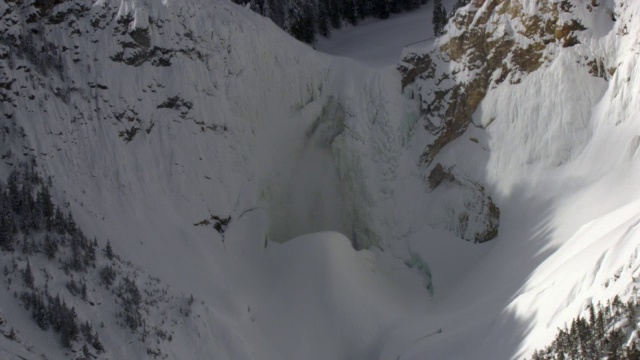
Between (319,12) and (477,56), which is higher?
(477,56)

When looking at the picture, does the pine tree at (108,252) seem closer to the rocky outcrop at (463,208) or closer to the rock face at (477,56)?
the rocky outcrop at (463,208)

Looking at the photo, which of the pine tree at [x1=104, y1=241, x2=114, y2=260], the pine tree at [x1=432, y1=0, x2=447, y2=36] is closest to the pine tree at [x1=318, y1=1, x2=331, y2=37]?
the pine tree at [x1=432, y1=0, x2=447, y2=36]

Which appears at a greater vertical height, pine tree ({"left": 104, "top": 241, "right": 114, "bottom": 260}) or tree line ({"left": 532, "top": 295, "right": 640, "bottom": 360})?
tree line ({"left": 532, "top": 295, "right": 640, "bottom": 360})

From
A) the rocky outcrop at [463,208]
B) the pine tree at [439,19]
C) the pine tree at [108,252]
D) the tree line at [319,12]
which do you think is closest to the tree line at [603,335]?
the rocky outcrop at [463,208]

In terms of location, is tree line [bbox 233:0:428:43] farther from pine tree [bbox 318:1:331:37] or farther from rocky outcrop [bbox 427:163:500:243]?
rocky outcrop [bbox 427:163:500:243]

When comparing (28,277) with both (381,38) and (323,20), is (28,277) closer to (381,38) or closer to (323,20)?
(381,38)

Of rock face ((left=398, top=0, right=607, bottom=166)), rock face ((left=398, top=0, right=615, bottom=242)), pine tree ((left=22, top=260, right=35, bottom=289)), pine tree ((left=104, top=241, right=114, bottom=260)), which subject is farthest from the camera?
rock face ((left=398, top=0, right=607, bottom=166))

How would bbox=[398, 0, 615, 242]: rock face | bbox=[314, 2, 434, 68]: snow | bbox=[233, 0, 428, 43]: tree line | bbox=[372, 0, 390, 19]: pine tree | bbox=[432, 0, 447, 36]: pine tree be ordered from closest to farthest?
bbox=[398, 0, 615, 242]: rock face → bbox=[432, 0, 447, 36]: pine tree → bbox=[314, 2, 434, 68]: snow → bbox=[233, 0, 428, 43]: tree line → bbox=[372, 0, 390, 19]: pine tree

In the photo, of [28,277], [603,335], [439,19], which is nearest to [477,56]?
[439,19]
